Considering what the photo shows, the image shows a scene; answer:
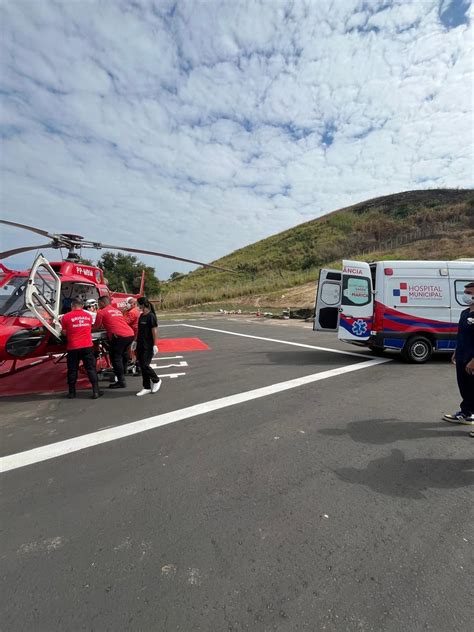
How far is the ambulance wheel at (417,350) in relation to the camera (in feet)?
26.3

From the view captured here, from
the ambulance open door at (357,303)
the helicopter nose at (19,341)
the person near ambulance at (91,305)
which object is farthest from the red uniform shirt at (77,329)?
the ambulance open door at (357,303)

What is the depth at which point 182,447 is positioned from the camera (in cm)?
365

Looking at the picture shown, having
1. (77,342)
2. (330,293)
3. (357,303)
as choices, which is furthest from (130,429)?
(330,293)

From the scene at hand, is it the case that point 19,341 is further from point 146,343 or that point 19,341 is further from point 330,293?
point 330,293

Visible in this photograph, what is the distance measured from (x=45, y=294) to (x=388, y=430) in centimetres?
622

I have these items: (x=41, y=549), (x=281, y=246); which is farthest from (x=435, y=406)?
(x=281, y=246)

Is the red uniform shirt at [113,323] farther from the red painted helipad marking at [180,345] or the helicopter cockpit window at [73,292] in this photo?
the red painted helipad marking at [180,345]

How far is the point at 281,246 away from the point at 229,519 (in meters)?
57.6

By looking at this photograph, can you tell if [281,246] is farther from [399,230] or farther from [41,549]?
[41,549]

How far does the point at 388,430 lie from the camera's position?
397cm

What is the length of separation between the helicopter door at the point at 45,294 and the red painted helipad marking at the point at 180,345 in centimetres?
504

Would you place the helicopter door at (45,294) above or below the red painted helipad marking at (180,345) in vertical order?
above

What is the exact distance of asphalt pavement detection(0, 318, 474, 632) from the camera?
69.5 inches

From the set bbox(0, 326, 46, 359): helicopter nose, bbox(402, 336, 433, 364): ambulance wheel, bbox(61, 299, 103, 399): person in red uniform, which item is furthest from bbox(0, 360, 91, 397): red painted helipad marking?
bbox(402, 336, 433, 364): ambulance wheel
